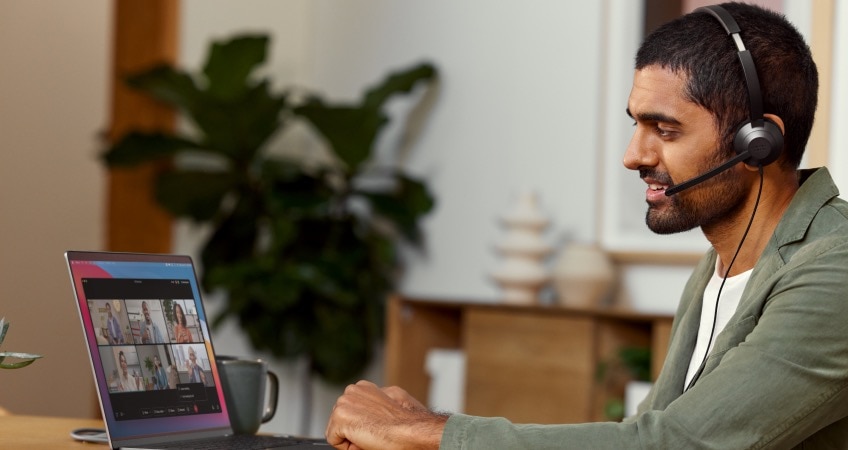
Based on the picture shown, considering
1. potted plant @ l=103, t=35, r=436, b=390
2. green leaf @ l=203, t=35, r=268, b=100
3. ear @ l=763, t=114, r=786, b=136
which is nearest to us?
ear @ l=763, t=114, r=786, b=136

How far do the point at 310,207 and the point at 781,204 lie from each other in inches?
112

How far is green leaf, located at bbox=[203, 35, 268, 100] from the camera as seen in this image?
14.6 ft

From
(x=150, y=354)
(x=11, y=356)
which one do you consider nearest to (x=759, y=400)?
(x=150, y=354)

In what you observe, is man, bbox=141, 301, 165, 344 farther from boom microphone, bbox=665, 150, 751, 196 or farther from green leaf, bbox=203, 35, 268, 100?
green leaf, bbox=203, 35, 268, 100

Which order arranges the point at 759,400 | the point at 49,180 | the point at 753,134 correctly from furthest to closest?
the point at 49,180 → the point at 753,134 → the point at 759,400

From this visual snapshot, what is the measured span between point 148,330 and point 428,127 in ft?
9.82

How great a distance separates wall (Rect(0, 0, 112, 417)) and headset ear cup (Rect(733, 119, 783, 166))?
4.02 meters

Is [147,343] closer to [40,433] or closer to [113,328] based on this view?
[113,328]

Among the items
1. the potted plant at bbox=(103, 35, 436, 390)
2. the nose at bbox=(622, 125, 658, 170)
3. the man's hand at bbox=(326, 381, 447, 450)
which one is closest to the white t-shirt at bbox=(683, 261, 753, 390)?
the nose at bbox=(622, 125, 658, 170)

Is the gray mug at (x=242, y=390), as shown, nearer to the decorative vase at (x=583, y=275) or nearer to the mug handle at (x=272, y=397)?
the mug handle at (x=272, y=397)

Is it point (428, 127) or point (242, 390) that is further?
point (428, 127)

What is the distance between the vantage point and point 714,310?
5.60ft

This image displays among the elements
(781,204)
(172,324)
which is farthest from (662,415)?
(172,324)

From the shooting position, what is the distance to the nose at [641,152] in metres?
1.62
